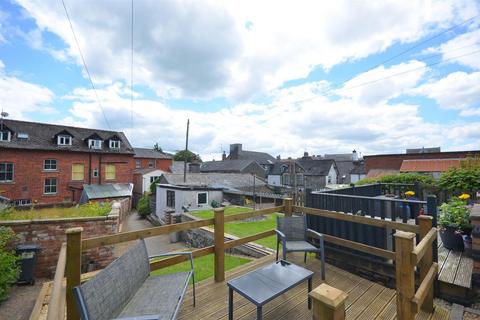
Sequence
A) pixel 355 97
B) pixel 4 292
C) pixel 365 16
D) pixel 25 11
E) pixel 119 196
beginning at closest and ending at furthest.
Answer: pixel 4 292 < pixel 25 11 < pixel 365 16 < pixel 355 97 < pixel 119 196

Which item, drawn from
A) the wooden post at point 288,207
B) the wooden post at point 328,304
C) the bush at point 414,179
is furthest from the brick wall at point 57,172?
the bush at point 414,179

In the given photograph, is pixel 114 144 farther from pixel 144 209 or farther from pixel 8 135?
pixel 144 209

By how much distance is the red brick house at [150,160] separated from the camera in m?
32.8

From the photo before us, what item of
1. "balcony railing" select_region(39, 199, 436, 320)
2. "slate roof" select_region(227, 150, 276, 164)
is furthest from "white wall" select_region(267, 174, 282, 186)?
"balcony railing" select_region(39, 199, 436, 320)

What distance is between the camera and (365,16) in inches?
267

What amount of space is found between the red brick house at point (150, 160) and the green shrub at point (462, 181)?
32.9m

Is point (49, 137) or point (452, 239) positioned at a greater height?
point (49, 137)

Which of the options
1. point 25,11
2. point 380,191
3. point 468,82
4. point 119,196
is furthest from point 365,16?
point 119,196

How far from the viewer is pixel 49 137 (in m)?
20.3

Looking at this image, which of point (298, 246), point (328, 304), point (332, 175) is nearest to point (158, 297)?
point (328, 304)

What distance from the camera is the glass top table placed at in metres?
2.24

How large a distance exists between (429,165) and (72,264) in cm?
2010

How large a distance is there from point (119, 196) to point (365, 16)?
74.2ft

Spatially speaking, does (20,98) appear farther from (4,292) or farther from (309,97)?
(309,97)
